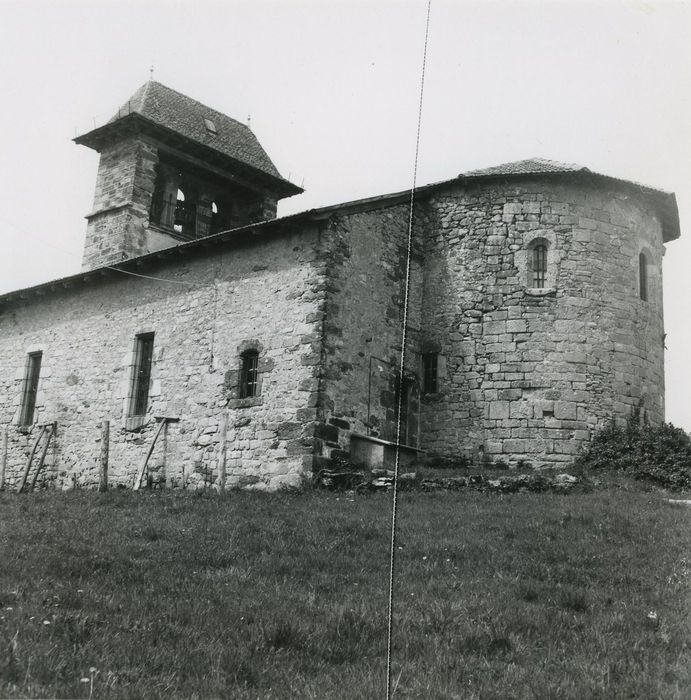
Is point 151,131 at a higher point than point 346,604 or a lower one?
higher

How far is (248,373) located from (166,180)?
10.9 m

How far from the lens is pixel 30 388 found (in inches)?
798

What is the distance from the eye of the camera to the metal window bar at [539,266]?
16.1 metres

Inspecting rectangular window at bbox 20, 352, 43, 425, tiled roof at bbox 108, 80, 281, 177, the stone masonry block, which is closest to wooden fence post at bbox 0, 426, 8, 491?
rectangular window at bbox 20, 352, 43, 425

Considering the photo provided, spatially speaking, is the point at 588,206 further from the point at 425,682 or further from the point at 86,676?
the point at 86,676

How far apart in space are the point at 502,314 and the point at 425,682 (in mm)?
11494

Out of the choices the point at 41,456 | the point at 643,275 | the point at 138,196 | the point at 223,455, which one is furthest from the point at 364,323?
the point at 138,196

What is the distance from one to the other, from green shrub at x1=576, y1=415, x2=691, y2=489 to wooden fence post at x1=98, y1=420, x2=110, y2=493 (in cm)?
926

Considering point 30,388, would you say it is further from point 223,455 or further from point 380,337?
point 380,337

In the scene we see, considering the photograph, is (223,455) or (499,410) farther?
(499,410)

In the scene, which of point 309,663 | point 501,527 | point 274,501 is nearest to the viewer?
point 309,663

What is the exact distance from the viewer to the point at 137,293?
18094 millimetres

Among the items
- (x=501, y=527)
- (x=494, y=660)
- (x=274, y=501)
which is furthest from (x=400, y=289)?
(x=494, y=660)

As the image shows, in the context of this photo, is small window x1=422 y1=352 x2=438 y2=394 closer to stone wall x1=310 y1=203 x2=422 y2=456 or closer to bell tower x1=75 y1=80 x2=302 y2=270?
stone wall x1=310 y1=203 x2=422 y2=456
